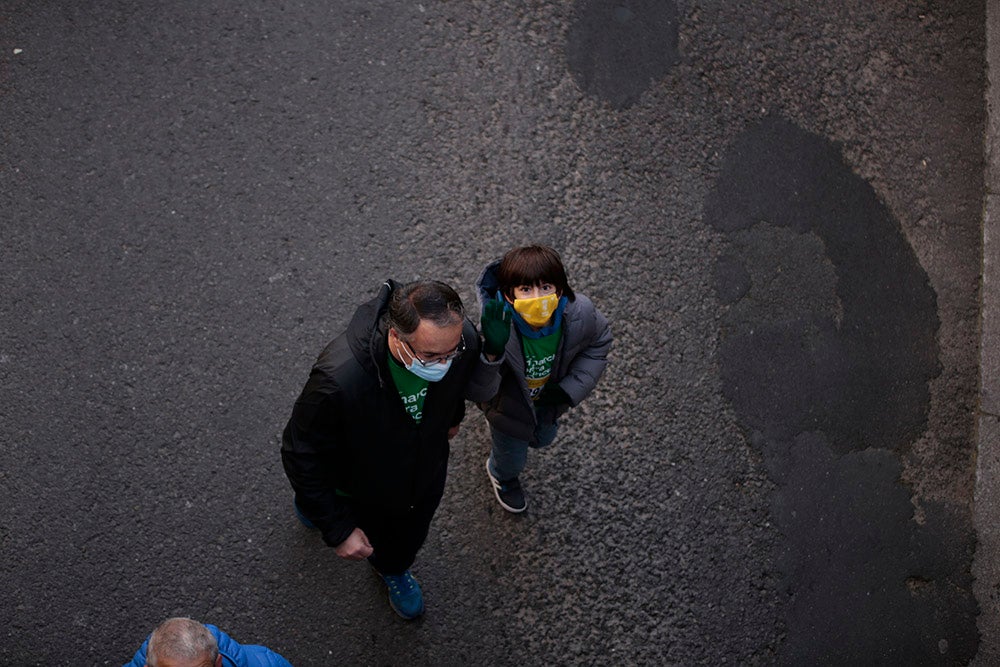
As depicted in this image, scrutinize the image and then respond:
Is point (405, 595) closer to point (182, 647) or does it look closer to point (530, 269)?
point (182, 647)

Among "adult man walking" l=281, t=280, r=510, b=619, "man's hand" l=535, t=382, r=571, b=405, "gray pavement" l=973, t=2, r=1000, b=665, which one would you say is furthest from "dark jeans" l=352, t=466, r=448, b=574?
"gray pavement" l=973, t=2, r=1000, b=665

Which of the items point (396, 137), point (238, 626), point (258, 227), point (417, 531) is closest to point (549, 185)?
point (396, 137)

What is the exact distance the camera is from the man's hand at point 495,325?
3.37m

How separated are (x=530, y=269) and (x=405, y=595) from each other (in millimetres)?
1757

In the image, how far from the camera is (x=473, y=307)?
496 cm

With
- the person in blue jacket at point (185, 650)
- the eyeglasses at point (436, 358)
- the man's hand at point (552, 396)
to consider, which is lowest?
the person in blue jacket at point (185, 650)

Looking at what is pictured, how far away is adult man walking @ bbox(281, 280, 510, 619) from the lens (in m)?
3.07

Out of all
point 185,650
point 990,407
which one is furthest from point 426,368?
point 990,407

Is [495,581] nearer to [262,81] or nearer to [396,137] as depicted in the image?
[396,137]

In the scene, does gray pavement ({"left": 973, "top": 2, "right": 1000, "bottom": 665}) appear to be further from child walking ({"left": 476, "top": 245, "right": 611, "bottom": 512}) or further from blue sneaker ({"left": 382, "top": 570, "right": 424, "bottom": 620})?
blue sneaker ({"left": 382, "top": 570, "right": 424, "bottom": 620})

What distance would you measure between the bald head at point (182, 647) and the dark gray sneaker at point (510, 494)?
1786 millimetres

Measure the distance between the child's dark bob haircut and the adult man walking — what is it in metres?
0.16

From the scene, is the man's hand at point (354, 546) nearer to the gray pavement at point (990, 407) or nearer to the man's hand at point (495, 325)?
the man's hand at point (495, 325)

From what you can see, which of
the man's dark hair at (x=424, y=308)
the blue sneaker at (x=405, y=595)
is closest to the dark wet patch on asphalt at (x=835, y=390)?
the blue sneaker at (x=405, y=595)
